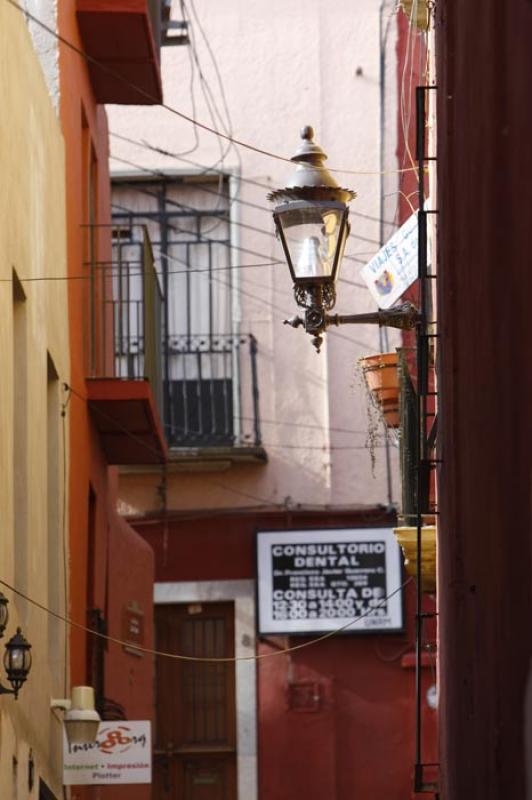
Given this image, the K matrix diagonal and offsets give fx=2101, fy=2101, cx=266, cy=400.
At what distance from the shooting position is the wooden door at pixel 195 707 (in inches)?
845

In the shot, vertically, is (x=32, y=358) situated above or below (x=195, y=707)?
above

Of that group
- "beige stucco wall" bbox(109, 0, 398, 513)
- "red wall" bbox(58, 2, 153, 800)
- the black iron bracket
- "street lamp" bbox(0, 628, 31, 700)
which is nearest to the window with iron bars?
"beige stucco wall" bbox(109, 0, 398, 513)

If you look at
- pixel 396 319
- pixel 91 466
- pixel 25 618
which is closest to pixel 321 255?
pixel 396 319

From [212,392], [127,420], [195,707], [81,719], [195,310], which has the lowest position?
[195,707]

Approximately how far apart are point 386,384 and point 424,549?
1444mm

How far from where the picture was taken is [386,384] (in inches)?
566

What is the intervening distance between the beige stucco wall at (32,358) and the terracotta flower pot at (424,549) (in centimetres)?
239

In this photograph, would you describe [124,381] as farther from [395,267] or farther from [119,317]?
[395,267]

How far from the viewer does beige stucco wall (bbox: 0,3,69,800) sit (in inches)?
476

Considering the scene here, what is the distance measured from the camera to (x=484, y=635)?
309 inches

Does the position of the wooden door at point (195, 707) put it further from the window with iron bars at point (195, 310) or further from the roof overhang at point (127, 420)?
the roof overhang at point (127, 420)

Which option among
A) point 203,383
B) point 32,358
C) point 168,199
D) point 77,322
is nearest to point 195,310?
point 203,383

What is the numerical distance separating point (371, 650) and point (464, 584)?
13.0 m

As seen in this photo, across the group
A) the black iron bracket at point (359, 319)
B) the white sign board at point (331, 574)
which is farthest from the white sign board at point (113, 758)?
the white sign board at point (331, 574)
